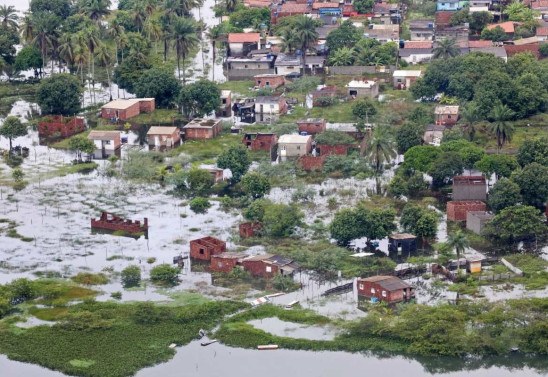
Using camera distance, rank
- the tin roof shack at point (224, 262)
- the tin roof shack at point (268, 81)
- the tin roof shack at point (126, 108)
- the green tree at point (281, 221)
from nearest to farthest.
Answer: the tin roof shack at point (224, 262) → the green tree at point (281, 221) → the tin roof shack at point (126, 108) → the tin roof shack at point (268, 81)

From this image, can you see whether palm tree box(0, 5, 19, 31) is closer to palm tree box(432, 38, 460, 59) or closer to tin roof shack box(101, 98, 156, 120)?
tin roof shack box(101, 98, 156, 120)

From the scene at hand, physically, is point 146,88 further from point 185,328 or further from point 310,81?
point 185,328

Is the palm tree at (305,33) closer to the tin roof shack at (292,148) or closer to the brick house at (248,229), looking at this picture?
the tin roof shack at (292,148)

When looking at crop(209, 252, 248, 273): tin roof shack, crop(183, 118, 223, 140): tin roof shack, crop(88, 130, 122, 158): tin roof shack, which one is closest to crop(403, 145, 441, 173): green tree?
crop(209, 252, 248, 273): tin roof shack

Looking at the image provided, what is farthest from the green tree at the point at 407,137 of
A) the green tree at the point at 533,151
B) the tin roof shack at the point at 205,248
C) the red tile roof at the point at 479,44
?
the red tile roof at the point at 479,44

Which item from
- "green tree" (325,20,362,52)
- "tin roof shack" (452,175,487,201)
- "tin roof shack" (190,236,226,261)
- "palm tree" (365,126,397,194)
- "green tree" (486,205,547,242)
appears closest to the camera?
"tin roof shack" (190,236,226,261)

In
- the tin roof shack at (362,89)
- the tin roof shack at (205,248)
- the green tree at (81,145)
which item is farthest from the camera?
the tin roof shack at (362,89)

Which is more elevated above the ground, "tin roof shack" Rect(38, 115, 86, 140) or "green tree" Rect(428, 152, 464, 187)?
"tin roof shack" Rect(38, 115, 86, 140)
